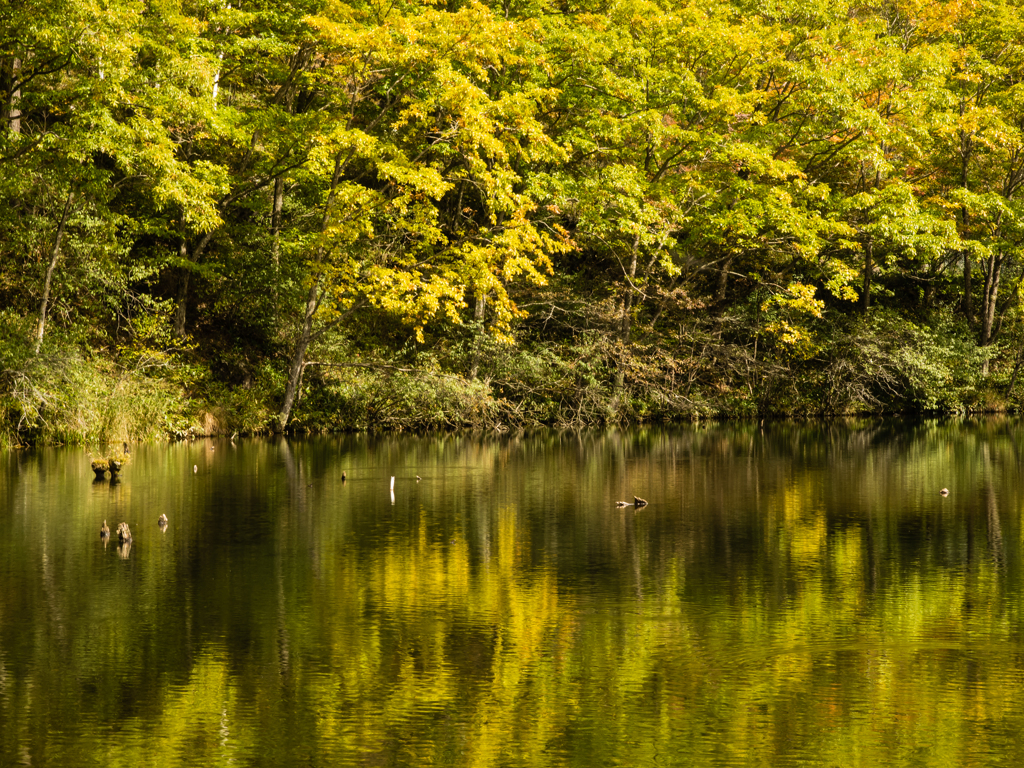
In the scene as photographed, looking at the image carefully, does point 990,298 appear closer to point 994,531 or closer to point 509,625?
point 994,531

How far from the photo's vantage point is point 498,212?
3772 centimetres

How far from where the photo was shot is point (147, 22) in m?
28.0

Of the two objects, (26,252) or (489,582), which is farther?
(26,252)

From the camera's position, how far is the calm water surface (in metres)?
6.89

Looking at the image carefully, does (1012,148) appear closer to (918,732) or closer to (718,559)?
(718,559)

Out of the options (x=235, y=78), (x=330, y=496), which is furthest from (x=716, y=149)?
(x=330, y=496)

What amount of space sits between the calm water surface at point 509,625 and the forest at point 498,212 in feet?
35.6

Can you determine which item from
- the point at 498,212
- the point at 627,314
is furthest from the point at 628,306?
the point at 498,212

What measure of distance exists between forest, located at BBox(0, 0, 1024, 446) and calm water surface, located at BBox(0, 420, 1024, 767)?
10.9 meters

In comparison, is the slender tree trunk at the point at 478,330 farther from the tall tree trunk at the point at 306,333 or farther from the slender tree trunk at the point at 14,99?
the slender tree trunk at the point at 14,99

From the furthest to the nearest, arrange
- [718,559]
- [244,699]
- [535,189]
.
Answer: [535,189] → [718,559] → [244,699]

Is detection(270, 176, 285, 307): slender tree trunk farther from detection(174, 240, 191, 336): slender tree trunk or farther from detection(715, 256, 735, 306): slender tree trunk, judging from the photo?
detection(715, 256, 735, 306): slender tree trunk

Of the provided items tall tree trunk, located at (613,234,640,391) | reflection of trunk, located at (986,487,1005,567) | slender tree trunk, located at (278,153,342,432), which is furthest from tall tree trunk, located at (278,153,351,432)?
reflection of trunk, located at (986,487,1005,567)

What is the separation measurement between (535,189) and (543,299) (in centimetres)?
502
